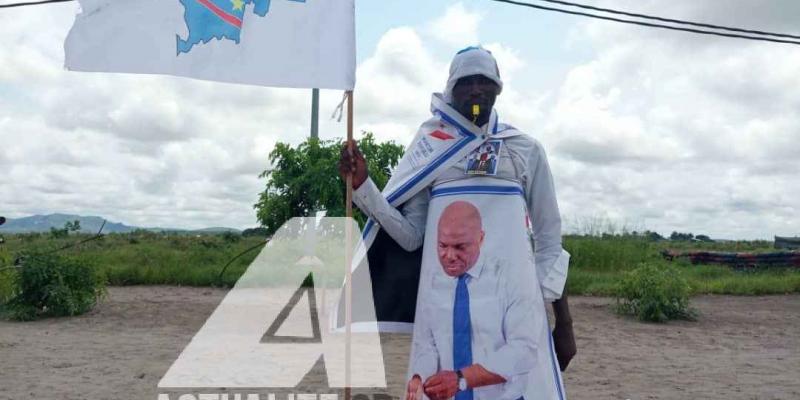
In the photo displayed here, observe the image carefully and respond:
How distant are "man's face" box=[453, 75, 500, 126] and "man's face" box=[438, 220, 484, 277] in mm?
406

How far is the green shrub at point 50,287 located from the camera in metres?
10.4

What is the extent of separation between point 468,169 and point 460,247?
0.93 ft

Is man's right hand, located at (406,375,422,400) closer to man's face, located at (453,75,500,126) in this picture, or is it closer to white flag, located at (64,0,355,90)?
man's face, located at (453,75,500,126)

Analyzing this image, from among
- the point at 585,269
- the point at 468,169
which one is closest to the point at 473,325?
the point at 468,169

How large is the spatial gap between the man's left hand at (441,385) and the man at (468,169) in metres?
0.44

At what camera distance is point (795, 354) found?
8.80m

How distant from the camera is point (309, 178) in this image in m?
8.72

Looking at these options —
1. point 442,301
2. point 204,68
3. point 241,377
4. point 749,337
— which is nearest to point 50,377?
point 241,377

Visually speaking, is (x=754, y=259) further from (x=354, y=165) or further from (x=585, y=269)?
(x=354, y=165)

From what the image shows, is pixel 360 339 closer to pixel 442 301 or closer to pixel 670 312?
pixel 670 312

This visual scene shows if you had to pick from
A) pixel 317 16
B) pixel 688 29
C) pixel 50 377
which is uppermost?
pixel 688 29

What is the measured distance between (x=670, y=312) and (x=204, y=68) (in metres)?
9.59

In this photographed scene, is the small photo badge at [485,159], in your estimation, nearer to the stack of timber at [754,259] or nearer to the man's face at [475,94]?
the man's face at [475,94]

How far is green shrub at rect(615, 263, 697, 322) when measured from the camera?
36.0 feet
